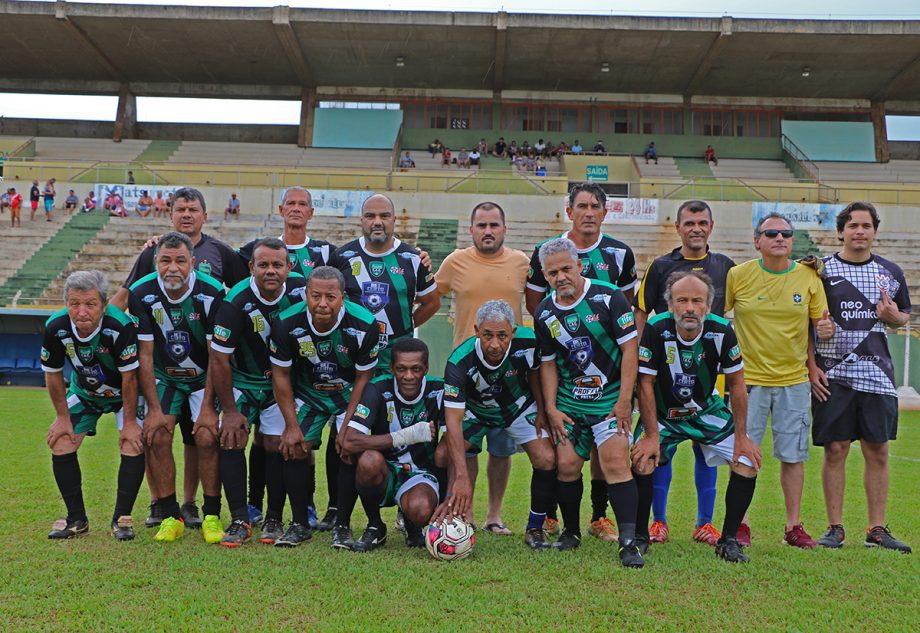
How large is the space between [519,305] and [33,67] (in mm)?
34046

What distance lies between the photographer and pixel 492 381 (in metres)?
4.84

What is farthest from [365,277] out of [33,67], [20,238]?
[33,67]

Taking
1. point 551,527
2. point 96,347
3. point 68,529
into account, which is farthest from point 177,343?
point 551,527

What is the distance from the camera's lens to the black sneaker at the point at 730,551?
4.41 m

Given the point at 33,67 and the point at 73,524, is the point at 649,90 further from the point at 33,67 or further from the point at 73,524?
the point at 73,524

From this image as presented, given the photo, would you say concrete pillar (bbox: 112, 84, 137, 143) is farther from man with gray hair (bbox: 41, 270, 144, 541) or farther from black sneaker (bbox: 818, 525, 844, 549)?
black sneaker (bbox: 818, 525, 844, 549)

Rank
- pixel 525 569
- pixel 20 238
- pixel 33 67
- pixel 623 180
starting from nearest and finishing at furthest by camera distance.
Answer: pixel 525 569, pixel 20 238, pixel 623 180, pixel 33 67

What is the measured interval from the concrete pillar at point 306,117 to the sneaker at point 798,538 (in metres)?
30.6

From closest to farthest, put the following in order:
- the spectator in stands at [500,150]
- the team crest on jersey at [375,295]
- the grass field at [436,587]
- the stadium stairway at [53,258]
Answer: the grass field at [436,587] < the team crest on jersey at [375,295] < the stadium stairway at [53,258] < the spectator in stands at [500,150]

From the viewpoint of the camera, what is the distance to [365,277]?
214 inches

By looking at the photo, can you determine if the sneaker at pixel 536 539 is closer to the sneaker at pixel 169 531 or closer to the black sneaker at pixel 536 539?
the black sneaker at pixel 536 539

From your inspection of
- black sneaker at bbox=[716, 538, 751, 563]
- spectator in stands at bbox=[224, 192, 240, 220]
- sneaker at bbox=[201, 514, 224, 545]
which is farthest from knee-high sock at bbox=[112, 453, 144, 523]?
spectator in stands at bbox=[224, 192, 240, 220]

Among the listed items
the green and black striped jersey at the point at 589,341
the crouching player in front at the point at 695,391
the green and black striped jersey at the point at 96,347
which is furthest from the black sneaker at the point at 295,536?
the crouching player in front at the point at 695,391

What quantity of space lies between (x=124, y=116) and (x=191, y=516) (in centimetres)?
3247
